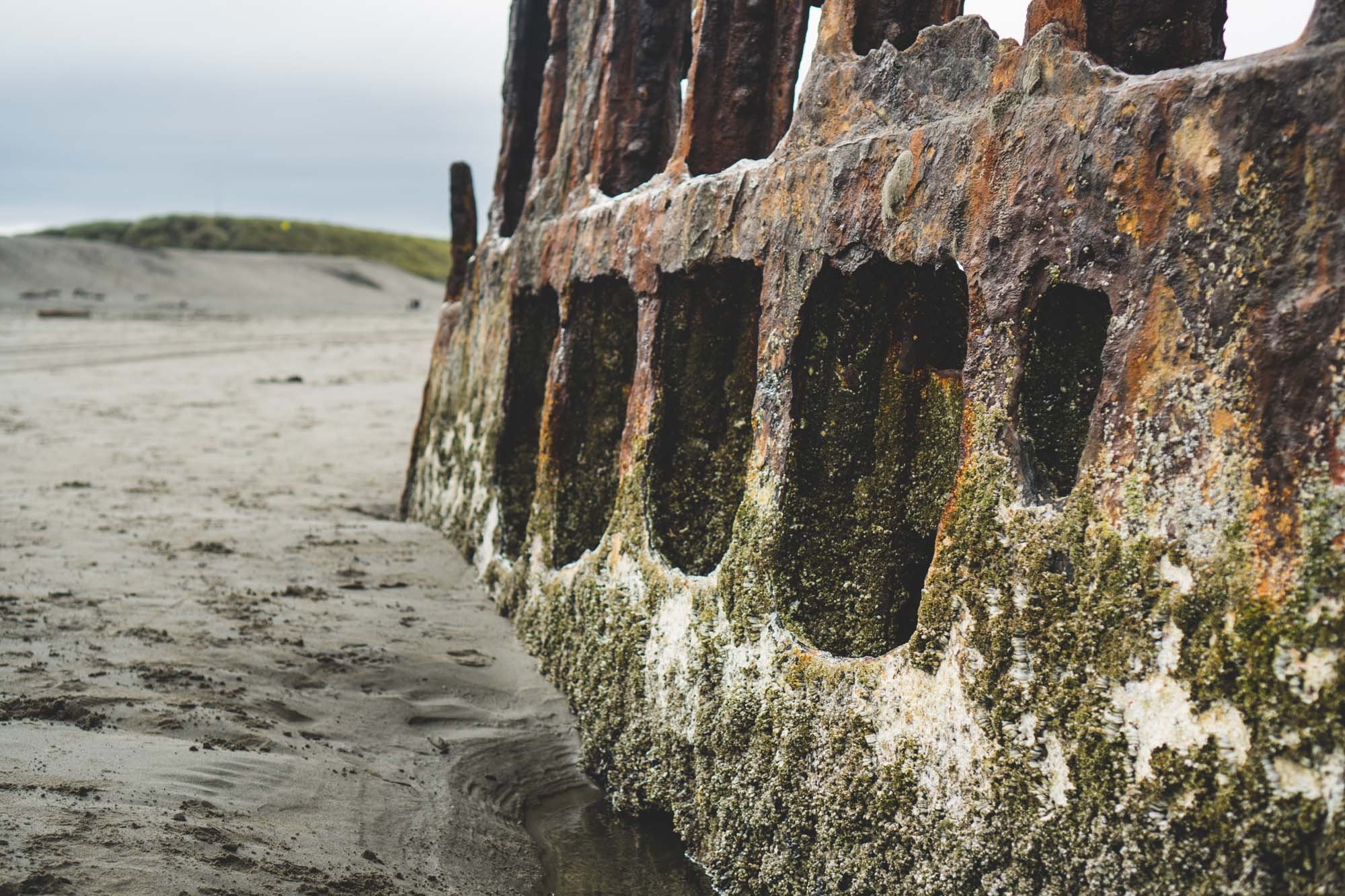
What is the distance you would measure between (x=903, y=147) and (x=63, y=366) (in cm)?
1406

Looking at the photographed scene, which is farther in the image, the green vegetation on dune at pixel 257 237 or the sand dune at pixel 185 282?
the green vegetation on dune at pixel 257 237

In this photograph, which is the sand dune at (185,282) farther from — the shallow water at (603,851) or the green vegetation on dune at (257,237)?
the shallow water at (603,851)

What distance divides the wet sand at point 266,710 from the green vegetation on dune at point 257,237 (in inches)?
1845

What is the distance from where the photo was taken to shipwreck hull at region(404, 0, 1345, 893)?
59.8 inches

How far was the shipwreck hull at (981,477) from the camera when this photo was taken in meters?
1.52

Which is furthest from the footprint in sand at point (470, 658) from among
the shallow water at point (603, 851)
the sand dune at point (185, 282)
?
A: the sand dune at point (185, 282)

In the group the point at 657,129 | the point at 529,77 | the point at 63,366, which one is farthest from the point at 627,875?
the point at 63,366

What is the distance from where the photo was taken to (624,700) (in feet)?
10.0

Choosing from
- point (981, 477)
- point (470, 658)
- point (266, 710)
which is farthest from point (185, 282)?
point (981, 477)

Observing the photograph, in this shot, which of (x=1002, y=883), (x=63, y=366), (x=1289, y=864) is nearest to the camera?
(x=1289, y=864)

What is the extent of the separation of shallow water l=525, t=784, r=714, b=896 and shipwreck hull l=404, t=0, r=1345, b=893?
0.27 ft

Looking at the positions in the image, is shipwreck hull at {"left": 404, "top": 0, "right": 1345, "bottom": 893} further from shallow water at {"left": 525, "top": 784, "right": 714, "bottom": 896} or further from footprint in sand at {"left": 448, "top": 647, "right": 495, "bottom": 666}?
footprint in sand at {"left": 448, "top": 647, "right": 495, "bottom": 666}

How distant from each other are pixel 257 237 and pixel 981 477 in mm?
60786

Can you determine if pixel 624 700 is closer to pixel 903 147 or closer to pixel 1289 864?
pixel 903 147
